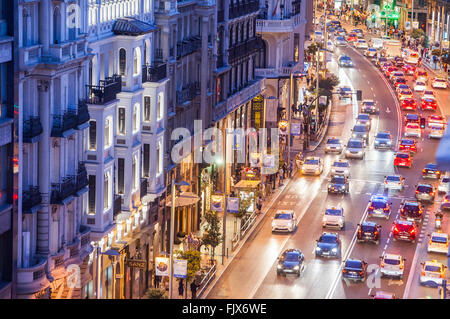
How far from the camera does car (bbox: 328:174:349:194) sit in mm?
90500

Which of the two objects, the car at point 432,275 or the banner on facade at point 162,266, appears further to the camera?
the car at point 432,275

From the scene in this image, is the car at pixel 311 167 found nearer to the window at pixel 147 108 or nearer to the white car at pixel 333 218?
the white car at pixel 333 218

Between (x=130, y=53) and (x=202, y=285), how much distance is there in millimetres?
14409

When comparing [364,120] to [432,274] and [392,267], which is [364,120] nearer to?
[392,267]

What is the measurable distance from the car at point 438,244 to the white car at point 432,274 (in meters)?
7.50

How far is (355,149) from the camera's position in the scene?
10675cm

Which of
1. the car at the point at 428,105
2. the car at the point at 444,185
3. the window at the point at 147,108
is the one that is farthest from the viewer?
the car at the point at 428,105

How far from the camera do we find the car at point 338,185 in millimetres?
90500

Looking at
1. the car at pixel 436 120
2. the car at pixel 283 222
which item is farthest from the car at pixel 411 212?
the car at pixel 436 120

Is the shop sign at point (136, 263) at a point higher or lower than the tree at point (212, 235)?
higher

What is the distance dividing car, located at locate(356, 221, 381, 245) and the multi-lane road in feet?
1.58

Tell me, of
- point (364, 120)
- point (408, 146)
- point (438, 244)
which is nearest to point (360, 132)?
point (364, 120)
